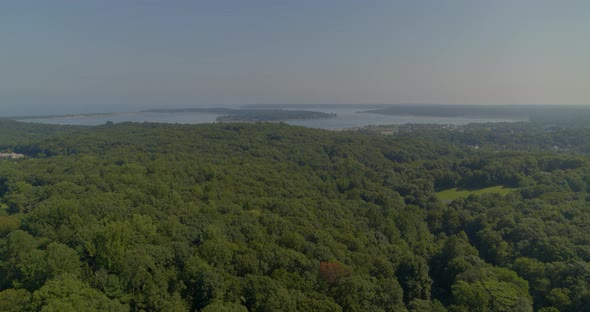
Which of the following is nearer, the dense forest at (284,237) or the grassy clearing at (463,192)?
the dense forest at (284,237)

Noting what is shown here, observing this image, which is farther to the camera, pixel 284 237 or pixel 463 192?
pixel 463 192

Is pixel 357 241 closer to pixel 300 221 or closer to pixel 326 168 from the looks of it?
pixel 300 221

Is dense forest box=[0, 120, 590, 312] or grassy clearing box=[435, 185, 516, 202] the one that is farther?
grassy clearing box=[435, 185, 516, 202]

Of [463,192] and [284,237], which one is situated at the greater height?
[284,237]
